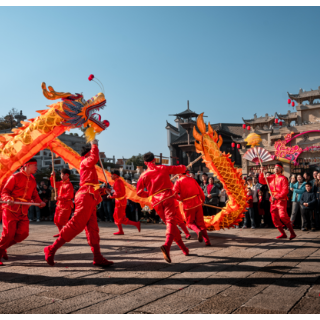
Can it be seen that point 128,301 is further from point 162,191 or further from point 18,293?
point 162,191

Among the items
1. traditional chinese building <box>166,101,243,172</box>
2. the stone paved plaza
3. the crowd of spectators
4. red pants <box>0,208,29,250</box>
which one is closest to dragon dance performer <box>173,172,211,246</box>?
the stone paved plaza

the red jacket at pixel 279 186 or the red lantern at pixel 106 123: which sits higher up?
the red lantern at pixel 106 123

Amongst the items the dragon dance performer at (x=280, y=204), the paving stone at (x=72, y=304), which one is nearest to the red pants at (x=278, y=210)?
the dragon dance performer at (x=280, y=204)

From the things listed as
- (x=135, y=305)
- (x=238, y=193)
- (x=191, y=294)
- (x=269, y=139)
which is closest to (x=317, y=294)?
(x=191, y=294)

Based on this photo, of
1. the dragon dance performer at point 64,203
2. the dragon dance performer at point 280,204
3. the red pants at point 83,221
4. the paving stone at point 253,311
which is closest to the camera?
the paving stone at point 253,311

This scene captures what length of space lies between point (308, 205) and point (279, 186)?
1.80 metres

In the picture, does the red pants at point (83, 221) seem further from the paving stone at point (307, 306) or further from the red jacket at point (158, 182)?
the paving stone at point (307, 306)

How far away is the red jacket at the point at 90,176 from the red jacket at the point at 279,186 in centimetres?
364

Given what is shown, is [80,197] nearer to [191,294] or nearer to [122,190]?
[191,294]

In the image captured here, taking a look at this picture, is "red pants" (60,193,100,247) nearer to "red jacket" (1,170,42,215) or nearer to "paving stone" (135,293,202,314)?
"red jacket" (1,170,42,215)

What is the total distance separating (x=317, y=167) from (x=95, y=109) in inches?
578

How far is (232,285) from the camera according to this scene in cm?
314

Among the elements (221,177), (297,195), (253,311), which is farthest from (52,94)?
(297,195)

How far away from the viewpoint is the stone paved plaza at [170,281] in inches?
102
